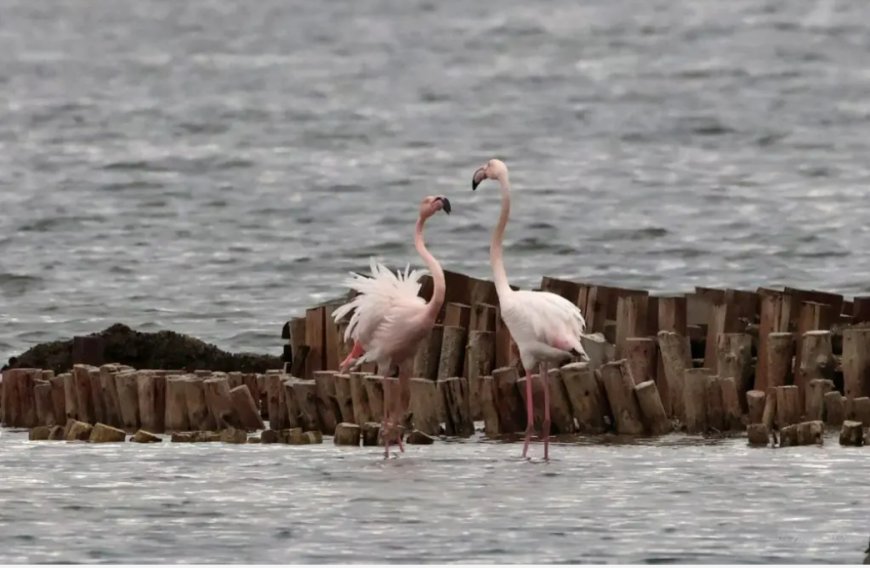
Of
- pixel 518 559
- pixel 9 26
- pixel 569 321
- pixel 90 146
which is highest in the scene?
pixel 9 26

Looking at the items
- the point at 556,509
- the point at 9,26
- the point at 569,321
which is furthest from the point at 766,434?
the point at 9,26

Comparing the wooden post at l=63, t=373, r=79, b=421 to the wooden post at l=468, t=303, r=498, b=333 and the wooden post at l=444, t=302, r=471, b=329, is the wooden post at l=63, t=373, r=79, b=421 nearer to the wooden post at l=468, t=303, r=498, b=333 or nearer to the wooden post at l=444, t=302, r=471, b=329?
the wooden post at l=444, t=302, r=471, b=329

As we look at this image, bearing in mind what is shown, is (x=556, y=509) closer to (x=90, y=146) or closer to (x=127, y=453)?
(x=127, y=453)

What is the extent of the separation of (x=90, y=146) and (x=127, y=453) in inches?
1795

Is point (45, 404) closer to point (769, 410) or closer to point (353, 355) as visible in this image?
point (353, 355)

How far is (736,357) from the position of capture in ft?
61.1

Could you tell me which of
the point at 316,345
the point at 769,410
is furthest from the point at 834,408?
the point at 316,345

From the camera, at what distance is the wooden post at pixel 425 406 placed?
1844cm

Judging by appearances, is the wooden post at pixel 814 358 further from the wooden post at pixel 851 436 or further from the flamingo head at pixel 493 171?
the flamingo head at pixel 493 171

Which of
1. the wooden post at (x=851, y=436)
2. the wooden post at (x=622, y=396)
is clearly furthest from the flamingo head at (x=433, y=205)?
the wooden post at (x=851, y=436)

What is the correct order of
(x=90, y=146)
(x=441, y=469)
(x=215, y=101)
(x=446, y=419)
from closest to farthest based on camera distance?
(x=441, y=469) → (x=446, y=419) → (x=90, y=146) → (x=215, y=101)

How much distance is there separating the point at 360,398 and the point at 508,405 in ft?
3.76

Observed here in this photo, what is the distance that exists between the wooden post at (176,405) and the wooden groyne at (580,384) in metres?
0.01

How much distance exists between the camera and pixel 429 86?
256 feet
